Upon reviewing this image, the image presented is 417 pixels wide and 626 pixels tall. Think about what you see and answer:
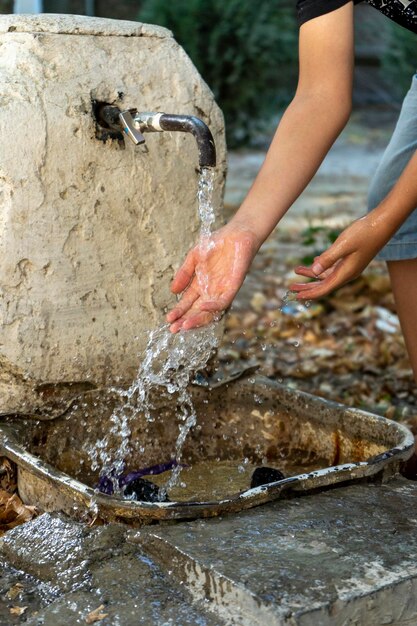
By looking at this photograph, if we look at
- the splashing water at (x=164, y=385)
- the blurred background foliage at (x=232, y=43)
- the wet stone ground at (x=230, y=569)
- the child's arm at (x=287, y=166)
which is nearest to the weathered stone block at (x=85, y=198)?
the splashing water at (x=164, y=385)

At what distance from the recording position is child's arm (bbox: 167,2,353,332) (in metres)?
2.01

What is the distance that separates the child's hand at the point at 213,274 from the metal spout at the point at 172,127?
161 millimetres

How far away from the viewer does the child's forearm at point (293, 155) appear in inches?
82.2

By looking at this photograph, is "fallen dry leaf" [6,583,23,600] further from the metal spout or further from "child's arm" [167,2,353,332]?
the metal spout

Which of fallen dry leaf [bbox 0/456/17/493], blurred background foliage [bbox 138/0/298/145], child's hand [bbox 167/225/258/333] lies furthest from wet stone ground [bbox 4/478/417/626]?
Result: blurred background foliage [bbox 138/0/298/145]

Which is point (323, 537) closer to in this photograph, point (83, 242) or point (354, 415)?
point (354, 415)

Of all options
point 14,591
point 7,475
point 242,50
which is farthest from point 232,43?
point 14,591

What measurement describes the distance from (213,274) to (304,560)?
2.03 ft

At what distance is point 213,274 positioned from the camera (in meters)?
2.02

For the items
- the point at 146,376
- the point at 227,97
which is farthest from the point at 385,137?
the point at 146,376

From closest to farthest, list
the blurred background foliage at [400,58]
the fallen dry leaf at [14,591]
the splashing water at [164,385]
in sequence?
the fallen dry leaf at [14,591] → the splashing water at [164,385] → the blurred background foliage at [400,58]

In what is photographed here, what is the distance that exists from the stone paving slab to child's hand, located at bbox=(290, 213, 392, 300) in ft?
1.44

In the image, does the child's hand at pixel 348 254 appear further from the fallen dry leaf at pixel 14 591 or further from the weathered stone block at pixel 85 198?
the fallen dry leaf at pixel 14 591

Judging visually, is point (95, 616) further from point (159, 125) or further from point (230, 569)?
point (159, 125)
